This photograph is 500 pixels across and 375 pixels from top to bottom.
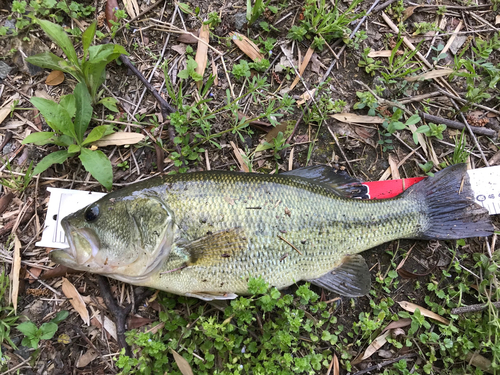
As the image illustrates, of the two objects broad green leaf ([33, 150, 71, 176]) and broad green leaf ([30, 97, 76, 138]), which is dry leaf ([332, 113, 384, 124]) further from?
broad green leaf ([33, 150, 71, 176])

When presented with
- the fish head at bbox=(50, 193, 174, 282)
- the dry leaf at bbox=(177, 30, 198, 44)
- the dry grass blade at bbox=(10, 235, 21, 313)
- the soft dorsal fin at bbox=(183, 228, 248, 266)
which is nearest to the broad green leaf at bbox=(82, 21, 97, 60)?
the dry leaf at bbox=(177, 30, 198, 44)

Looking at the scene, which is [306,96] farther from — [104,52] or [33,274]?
[33,274]

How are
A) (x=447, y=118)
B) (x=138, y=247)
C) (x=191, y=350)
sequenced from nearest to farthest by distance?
1. (x=138, y=247)
2. (x=191, y=350)
3. (x=447, y=118)

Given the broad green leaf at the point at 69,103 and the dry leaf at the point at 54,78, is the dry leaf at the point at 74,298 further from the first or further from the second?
the dry leaf at the point at 54,78

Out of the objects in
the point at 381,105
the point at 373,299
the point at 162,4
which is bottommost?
the point at 373,299

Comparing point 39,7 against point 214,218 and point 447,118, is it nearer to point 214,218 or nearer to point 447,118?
point 214,218

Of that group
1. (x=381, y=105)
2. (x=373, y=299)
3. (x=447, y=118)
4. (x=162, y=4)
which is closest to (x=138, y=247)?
(x=373, y=299)

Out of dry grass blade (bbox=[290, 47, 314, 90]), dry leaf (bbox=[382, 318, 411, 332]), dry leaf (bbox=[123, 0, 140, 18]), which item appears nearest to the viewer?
dry leaf (bbox=[382, 318, 411, 332])
